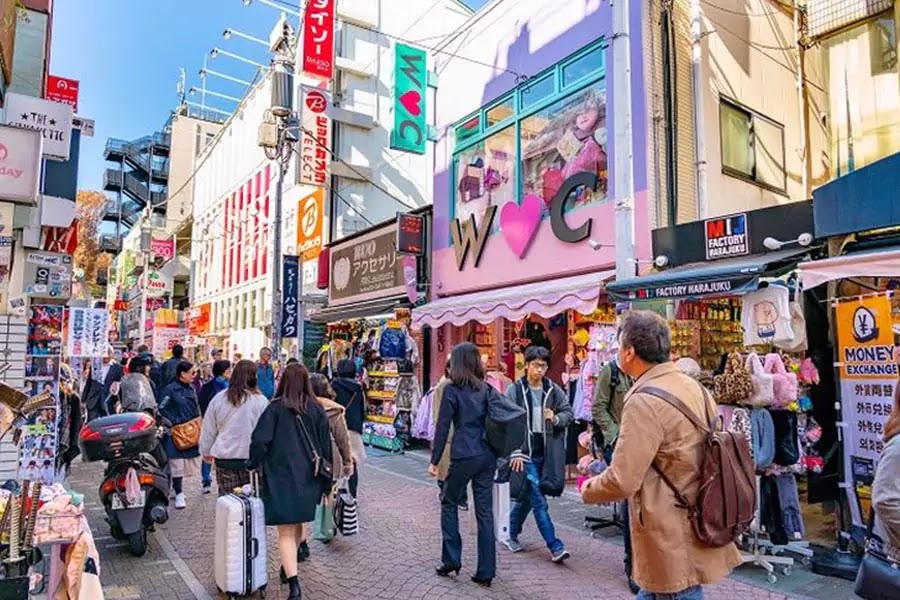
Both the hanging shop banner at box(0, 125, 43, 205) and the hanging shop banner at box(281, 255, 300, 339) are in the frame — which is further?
the hanging shop banner at box(281, 255, 300, 339)

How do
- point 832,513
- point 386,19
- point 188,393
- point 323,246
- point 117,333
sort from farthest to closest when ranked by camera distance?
point 117,333
point 386,19
point 323,246
point 188,393
point 832,513

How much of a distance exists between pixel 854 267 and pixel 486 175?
25.6ft

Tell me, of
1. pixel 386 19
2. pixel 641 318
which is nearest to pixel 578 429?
pixel 641 318

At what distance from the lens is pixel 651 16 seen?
9.36 m

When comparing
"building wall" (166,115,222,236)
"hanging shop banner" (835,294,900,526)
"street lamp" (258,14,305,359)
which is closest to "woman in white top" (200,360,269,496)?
"hanging shop banner" (835,294,900,526)

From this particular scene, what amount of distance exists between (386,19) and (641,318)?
21.3 meters

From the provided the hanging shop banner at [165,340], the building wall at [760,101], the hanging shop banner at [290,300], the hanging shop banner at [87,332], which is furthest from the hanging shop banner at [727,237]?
the hanging shop banner at [165,340]

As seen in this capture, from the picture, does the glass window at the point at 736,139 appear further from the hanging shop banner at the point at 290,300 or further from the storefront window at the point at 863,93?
the hanging shop banner at the point at 290,300

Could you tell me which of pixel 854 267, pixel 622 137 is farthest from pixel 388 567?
pixel 622 137

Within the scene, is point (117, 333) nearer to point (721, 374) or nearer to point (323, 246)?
point (323, 246)

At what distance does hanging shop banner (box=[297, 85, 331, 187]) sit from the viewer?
1836 centimetres

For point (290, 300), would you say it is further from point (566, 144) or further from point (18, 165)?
point (18, 165)

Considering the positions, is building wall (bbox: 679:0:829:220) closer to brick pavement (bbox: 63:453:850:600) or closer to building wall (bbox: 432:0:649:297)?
building wall (bbox: 432:0:649:297)

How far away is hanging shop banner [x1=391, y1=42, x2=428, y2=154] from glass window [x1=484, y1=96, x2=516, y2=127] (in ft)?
5.84
